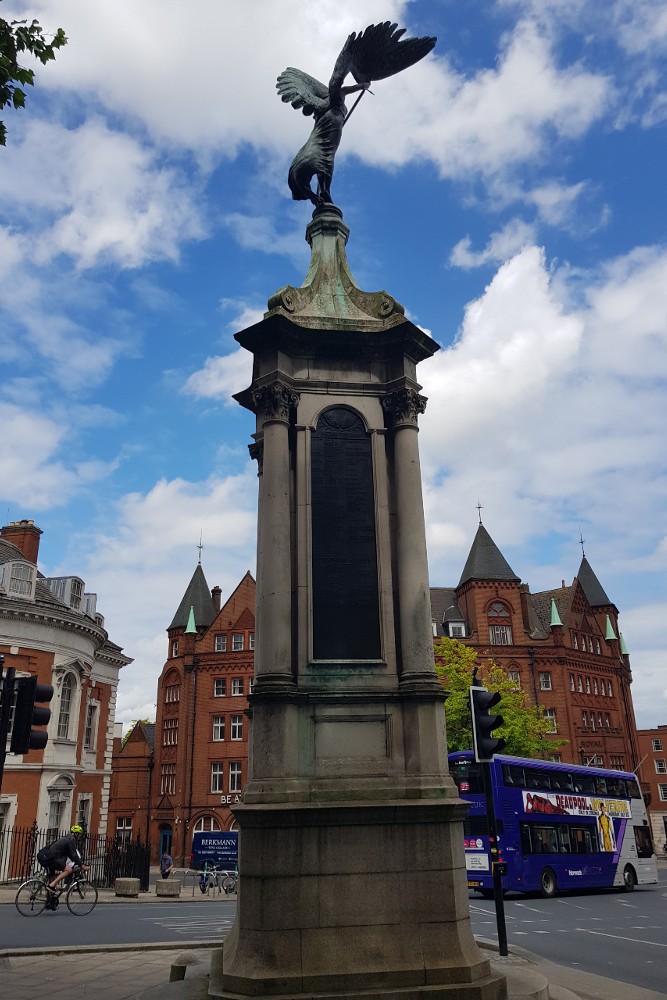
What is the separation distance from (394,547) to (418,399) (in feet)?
6.87

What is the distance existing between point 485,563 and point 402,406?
50.2 meters

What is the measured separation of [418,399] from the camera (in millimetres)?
11039

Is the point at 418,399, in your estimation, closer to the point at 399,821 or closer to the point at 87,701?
the point at 399,821

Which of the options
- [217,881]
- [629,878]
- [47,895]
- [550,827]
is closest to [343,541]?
[47,895]

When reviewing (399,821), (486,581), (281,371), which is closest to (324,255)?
(281,371)

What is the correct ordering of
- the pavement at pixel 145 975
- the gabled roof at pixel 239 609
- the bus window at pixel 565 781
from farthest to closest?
the gabled roof at pixel 239 609
the bus window at pixel 565 781
the pavement at pixel 145 975

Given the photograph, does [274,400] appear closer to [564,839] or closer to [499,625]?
[564,839]

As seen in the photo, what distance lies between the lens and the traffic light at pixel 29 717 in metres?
10.4

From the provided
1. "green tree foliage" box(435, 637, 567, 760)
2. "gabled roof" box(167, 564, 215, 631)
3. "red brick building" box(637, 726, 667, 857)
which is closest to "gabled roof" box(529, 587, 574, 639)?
"green tree foliage" box(435, 637, 567, 760)

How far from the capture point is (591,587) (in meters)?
70.2

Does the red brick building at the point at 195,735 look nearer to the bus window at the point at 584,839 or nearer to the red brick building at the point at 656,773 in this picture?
the bus window at the point at 584,839

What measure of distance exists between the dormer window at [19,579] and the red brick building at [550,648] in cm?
3143

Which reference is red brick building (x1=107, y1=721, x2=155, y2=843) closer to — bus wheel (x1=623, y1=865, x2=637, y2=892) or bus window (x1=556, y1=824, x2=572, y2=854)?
bus wheel (x1=623, y1=865, x2=637, y2=892)

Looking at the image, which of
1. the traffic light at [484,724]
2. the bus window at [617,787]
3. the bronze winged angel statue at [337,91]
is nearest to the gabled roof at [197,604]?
the bus window at [617,787]
